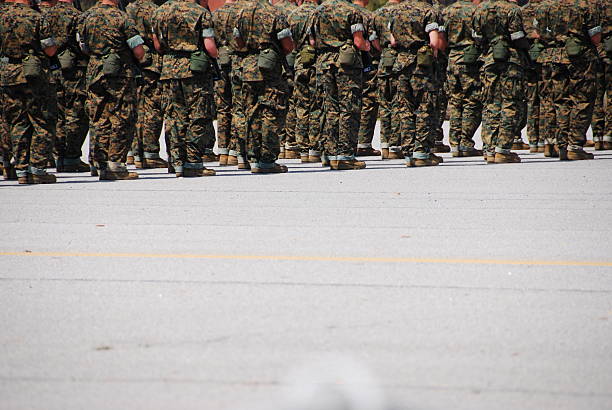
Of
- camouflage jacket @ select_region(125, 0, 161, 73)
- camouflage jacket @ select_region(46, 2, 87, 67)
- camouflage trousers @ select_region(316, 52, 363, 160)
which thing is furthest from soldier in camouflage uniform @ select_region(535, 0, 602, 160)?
camouflage jacket @ select_region(46, 2, 87, 67)

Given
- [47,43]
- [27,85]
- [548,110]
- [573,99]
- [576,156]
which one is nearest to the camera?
[47,43]

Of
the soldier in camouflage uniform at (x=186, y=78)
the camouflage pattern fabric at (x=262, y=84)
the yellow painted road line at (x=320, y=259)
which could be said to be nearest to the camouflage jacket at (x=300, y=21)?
the camouflage pattern fabric at (x=262, y=84)

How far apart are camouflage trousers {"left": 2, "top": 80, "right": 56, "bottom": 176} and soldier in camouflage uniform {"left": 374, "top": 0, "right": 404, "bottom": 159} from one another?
5321 millimetres

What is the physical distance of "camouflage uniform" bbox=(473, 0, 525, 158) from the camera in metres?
14.2

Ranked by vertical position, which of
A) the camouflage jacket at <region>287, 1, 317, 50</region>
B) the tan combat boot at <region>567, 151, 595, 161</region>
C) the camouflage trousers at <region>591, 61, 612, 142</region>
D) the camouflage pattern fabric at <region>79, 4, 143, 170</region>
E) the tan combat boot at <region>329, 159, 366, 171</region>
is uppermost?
the camouflage jacket at <region>287, 1, 317, 50</region>

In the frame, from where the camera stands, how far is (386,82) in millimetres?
16578

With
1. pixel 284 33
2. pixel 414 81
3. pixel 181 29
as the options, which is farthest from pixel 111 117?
pixel 414 81

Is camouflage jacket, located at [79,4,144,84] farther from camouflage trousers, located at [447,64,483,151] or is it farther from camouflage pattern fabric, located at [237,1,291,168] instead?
camouflage trousers, located at [447,64,483,151]

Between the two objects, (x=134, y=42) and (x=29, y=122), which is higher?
(x=134, y=42)

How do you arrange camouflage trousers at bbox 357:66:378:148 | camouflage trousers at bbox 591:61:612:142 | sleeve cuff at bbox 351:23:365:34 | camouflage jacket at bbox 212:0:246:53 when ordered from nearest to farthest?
camouflage jacket at bbox 212:0:246:53
sleeve cuff at bbox 351:23:365:34
camouflage trousers at bbox 357:66:378:148
camouflage trousers at bbox 591:61:612:142

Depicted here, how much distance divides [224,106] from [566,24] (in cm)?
576

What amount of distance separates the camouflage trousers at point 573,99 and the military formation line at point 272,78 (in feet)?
0.07

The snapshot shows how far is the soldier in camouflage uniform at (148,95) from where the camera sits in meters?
15.1

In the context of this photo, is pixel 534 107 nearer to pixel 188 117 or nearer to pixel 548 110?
pixel 548 110
